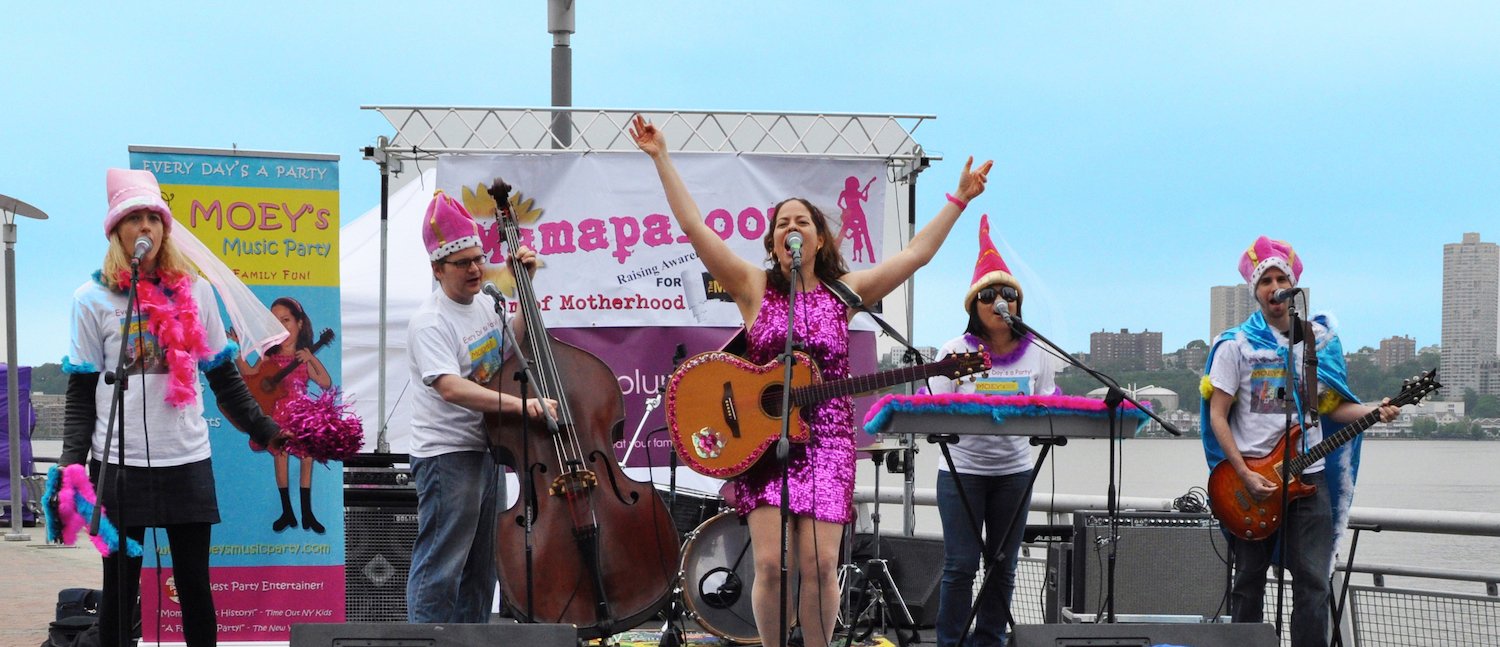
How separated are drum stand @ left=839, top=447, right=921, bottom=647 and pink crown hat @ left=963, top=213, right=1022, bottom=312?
141cm

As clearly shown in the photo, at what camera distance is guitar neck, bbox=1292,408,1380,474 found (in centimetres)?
488

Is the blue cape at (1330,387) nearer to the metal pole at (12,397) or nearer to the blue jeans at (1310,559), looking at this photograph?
the blue jeans at (1310,559)

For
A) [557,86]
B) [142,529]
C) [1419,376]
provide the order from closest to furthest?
[142,529] < [1419,376] < [557,86]

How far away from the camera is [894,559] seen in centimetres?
725

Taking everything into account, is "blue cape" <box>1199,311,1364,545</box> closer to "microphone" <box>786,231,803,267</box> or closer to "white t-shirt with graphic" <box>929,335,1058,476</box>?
"white t-shirt with graphic" <box>929,335,1058,476</box>

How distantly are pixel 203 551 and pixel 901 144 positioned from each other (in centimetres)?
427

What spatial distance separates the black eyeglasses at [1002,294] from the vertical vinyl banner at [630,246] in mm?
A: 1772

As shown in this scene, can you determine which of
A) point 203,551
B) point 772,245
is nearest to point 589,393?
point 772,245

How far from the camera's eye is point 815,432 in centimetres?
423

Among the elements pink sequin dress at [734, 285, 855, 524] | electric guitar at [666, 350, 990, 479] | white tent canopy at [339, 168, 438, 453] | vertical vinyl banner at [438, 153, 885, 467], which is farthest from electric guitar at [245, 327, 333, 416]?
white tent canopy at [339, 168, 438, 453]

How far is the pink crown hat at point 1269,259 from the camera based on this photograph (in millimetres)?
5102

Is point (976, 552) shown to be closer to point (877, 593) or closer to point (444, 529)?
point (877, 593)

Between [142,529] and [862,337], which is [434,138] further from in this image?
[142,529]

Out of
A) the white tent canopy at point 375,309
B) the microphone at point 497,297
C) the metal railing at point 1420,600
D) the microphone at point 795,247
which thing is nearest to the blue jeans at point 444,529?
the microphone at point 497,297
